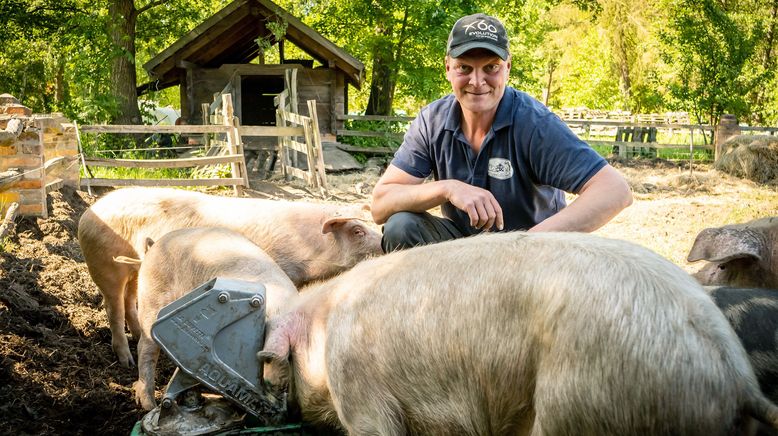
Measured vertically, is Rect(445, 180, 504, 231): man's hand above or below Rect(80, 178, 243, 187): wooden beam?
above

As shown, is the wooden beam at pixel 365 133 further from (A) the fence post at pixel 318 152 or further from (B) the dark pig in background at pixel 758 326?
(B) the dark pig in background at pixel 758 326

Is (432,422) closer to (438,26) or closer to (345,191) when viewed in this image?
(345,191)

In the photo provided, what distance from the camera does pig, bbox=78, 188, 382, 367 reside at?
4727 mm

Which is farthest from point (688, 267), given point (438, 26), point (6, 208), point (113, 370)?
point (438, 26)

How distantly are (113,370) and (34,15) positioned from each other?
693 inches

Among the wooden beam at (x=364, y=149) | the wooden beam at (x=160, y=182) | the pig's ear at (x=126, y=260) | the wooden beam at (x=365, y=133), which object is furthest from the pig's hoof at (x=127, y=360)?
the wooden beam at (x=365, y=133)

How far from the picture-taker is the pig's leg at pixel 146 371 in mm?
3758

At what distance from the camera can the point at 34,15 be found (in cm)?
1947

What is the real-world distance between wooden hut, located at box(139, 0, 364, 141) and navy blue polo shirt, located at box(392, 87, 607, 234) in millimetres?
13839

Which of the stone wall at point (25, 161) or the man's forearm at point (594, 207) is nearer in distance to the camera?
the man's forearm at point (594, 207)

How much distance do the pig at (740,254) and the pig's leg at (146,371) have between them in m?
2.50

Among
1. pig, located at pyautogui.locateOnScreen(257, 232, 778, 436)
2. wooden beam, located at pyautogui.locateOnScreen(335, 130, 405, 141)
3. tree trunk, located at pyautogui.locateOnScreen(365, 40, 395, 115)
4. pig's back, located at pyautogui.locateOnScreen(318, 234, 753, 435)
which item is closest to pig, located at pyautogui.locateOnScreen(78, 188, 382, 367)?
pig, located at pyautogui.locateOnScreen(257, 232, 778, 436)

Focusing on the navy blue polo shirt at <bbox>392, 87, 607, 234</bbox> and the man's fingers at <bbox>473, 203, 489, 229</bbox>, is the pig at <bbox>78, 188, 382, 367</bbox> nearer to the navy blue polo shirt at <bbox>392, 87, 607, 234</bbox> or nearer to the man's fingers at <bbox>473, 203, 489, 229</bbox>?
the navy blue polo shirt at <bbox>392, 87, 607, 234</bbox>

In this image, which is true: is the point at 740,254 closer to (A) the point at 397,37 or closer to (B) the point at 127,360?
(B) the point at 127,360
